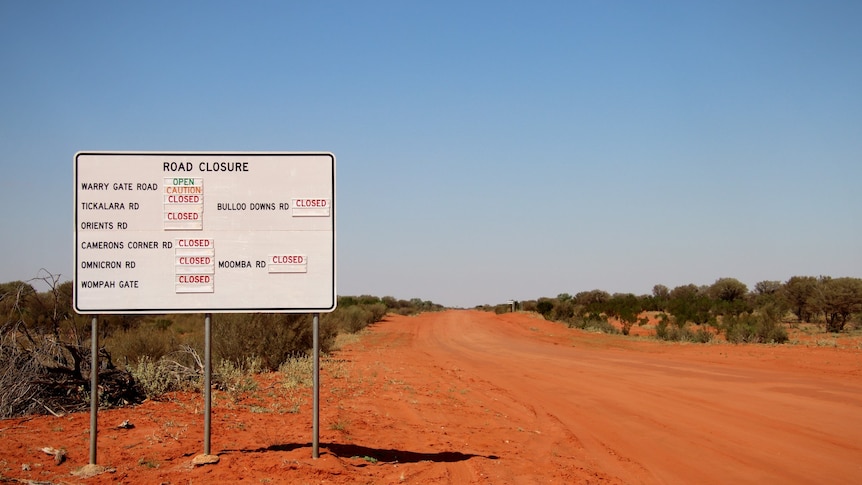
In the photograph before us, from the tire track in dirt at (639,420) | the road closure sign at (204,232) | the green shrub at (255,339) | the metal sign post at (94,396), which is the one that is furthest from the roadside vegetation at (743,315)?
the metal sign post at (94,396)

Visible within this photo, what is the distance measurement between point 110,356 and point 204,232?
198 inches

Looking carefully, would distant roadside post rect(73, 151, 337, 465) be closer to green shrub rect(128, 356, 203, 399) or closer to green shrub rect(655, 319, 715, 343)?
green shrub rect(128, 356, 203, 399)

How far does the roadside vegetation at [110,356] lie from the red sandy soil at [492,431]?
501mm

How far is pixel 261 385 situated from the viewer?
42.4ft

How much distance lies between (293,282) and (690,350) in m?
21.7

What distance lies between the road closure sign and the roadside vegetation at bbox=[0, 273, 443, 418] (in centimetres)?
300

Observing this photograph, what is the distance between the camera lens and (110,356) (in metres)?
11.0

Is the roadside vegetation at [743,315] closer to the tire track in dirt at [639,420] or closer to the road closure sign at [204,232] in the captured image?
the tire track in dirt at [639,420]

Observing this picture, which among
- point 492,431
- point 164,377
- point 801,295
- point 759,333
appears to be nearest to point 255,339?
point 164,377

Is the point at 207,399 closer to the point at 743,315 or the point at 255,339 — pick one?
the point at 255,339

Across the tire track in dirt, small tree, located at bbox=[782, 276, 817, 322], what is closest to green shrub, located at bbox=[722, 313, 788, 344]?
the tire track in dirt

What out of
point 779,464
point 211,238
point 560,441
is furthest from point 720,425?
point 211,238

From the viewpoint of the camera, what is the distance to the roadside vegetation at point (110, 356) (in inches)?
371

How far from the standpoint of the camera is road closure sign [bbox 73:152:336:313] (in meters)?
7.23
